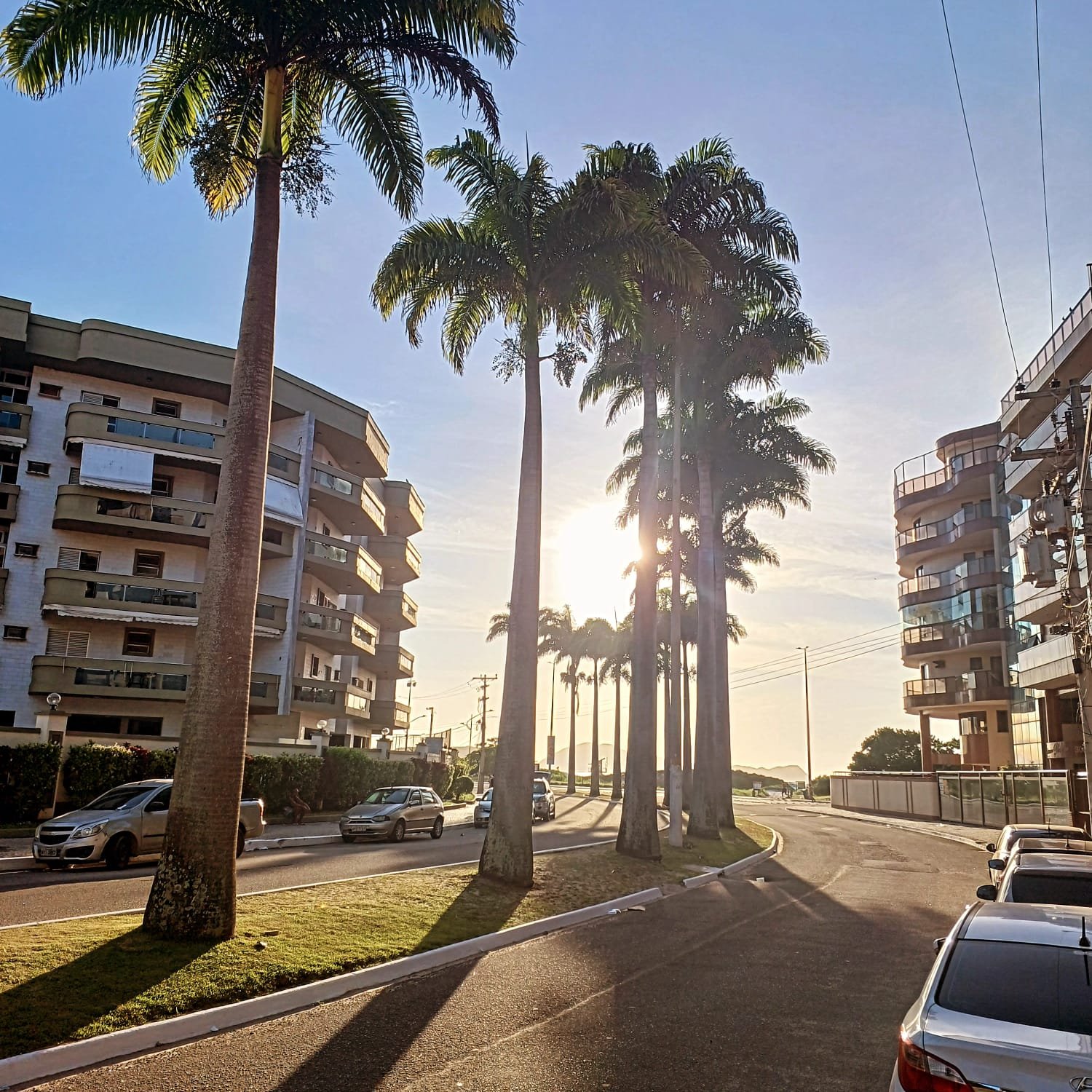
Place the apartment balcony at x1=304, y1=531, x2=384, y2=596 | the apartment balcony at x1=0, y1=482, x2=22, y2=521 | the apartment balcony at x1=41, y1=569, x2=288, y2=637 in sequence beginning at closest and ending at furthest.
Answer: the apartment balcony at x1=41, y1=569, x2=288, y2=637, the apartment balcony at x1=0, y1=482, x2=22, y2=521, the apartment balcony at x1=304, y1=531, x2=384, y2=596

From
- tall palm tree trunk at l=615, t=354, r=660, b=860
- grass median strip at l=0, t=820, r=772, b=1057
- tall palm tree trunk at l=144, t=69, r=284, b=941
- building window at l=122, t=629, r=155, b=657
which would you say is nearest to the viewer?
grass median strip at l=0, t=820, r=772, b=1057

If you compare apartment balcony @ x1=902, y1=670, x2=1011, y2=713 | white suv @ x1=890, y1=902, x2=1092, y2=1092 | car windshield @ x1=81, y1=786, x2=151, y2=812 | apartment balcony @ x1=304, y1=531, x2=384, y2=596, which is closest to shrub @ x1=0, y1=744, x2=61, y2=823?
car windshield @ x1=81, y1=786, x2=151, y2=812

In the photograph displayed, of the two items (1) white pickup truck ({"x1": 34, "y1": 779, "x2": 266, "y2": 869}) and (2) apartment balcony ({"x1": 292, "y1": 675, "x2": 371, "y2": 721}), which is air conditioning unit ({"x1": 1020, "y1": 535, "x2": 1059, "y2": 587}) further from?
(2) apartment balcony ({"x1": 292, "y1": 675, "x2": 371, "y2": 721})

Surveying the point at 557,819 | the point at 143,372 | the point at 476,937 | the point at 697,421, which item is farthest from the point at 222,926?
the point at 143,372

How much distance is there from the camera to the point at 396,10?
43.7 ft

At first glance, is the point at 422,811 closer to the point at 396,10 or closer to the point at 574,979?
the point at 574,979

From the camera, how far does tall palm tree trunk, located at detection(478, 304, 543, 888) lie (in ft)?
53.7

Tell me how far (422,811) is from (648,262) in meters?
19.2

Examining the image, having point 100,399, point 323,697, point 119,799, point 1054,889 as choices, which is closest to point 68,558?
point 100,399

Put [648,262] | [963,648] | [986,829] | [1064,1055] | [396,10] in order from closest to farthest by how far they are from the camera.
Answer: [1064,1055]
[396,10]
[648,262]
[986,829]
[963,648]

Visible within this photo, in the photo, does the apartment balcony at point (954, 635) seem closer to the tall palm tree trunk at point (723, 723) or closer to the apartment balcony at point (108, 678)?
the tall palm tree trunk at point (723, 723)

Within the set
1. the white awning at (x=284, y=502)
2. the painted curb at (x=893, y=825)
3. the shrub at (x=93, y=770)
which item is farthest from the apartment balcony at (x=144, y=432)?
the painted curb at (x=893, y=825)

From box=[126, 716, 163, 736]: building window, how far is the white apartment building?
0.06 m

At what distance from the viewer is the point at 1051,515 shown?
20.0 m
